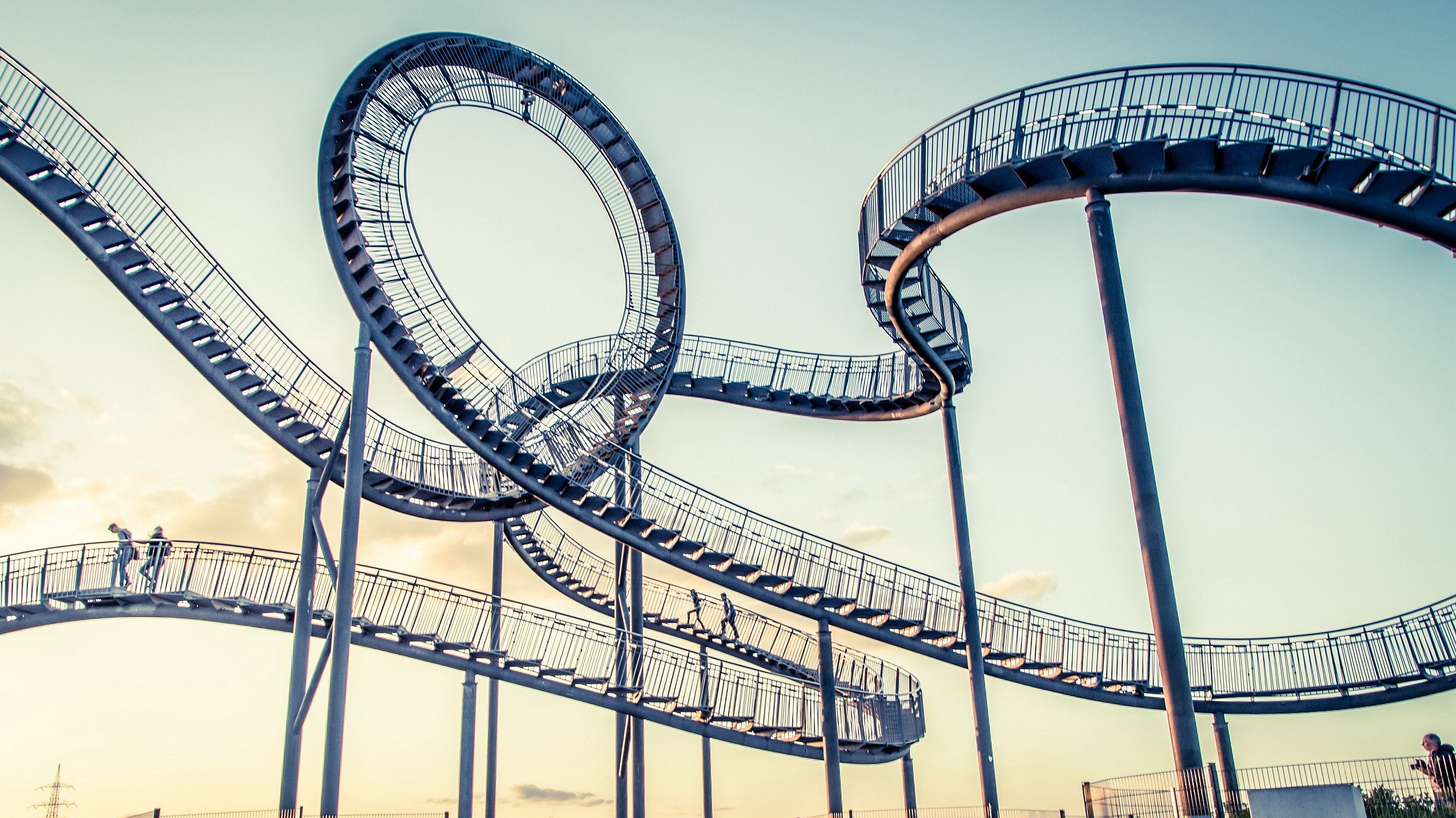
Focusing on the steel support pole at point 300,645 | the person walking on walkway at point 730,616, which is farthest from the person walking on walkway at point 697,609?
the steel support pole at point 300,645

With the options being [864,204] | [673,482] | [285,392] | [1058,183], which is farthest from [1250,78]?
[285,392]

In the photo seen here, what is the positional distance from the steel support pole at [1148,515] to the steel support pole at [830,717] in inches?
301

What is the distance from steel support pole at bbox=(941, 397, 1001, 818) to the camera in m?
18.5

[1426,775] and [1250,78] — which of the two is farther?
[1250,78]

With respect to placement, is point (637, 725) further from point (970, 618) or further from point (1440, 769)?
point (1440, 769)

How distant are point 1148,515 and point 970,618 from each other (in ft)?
26.4

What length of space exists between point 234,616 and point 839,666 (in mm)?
11352

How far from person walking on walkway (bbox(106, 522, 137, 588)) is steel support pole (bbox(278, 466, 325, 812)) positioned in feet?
9.12

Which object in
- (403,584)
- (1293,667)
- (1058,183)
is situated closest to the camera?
(1058,183)

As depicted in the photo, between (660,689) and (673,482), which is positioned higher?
(673,482)

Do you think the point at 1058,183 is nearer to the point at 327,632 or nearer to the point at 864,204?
the point at 864,204

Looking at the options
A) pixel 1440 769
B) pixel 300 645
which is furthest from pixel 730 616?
pixel 1440 769

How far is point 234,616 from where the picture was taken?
58.0ft

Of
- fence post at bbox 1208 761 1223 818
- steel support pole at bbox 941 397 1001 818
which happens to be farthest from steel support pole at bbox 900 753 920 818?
fence post at bbox 1208 761 1223 818
